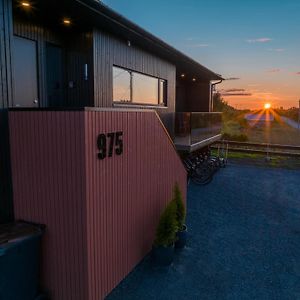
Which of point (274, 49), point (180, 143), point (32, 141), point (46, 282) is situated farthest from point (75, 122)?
point (274, 49)

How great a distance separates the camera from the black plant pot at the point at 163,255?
5.42 metres

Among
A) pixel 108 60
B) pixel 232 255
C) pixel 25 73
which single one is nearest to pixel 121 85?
pixel 108 60

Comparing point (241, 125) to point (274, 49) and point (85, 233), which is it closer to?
point (274, 49)

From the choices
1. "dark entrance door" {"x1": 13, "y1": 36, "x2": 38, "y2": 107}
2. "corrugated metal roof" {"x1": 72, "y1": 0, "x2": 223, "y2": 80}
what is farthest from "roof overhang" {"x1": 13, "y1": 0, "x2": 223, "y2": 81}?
"dark entrance door" {"x1": 13, "y1": 36, "x2": 38, "y2": 107}

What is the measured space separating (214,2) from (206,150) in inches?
305

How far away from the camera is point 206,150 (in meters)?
16.2

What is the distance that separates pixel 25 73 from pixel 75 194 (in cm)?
356

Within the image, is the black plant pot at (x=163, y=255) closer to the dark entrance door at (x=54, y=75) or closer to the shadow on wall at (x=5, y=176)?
the shadow on wall at (x=5, y=176)

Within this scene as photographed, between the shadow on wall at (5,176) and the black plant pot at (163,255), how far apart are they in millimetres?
2628

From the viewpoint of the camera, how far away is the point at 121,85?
8781 mm

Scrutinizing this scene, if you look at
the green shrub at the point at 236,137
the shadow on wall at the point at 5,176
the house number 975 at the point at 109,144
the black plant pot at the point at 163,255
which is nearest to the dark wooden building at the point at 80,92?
the shadow on wall at the point at 5,176

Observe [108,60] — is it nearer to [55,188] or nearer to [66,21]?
[66,21]

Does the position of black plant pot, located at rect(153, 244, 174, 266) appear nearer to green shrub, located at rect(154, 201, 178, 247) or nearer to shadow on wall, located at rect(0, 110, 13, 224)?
green shrub, located at rect(154, 201, 178, 247)

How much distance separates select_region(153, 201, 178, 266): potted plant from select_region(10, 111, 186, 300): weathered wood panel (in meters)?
0.69
